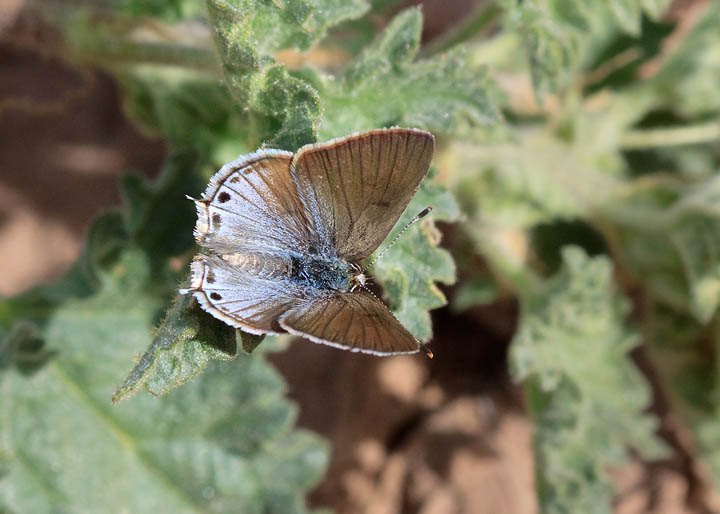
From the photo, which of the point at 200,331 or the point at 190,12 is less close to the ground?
the point at 190,12

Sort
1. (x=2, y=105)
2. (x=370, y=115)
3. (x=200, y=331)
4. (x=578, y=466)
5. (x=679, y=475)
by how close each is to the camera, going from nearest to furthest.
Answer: (x=200, y=331) < (x=370, y=115) < (x=578, y=466) < (x=2, y=105) < (x=679, y=475)

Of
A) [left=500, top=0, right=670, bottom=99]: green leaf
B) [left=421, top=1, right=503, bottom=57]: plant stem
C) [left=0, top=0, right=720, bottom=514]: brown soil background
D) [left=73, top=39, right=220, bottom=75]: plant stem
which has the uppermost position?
[left=73, top=39, right=220, bottom=75]: plant stem

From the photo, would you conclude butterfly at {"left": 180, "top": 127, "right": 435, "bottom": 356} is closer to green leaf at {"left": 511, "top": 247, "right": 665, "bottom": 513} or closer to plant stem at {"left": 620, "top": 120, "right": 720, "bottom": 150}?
green leaf at {"left": 511, "top": 247, "right": 665, "bottom": 513}

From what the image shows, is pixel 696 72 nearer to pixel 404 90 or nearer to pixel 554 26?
pixel 554 26

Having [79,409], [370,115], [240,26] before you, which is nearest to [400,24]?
[370,115]

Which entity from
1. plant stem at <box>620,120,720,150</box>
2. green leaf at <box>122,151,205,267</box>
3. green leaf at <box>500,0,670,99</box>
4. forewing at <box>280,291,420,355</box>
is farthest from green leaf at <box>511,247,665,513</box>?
green leaf at <box>122,151,205,267</box>

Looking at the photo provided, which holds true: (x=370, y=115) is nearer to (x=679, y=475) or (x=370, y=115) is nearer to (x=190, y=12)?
(x=190, y=12)

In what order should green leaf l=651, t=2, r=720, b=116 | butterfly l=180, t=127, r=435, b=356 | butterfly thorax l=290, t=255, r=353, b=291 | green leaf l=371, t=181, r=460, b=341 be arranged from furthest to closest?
green leaf l=651, t=2, r=720, b=116
butterfly thorax l=290, t=255, r=353, b=291
green leaf l=371, t=181, r=460, b=341
butterfly l=180, t=127, r=435, b=356

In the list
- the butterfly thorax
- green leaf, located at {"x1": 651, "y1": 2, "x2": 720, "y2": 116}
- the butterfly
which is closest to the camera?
the butterfly

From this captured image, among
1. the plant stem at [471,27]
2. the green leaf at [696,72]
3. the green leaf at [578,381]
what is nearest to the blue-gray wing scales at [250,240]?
the green leaf at [578,381]
